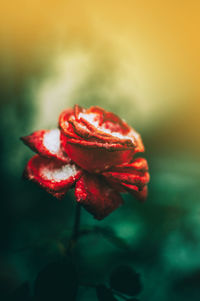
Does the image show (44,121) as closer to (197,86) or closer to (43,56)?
Answer: (43,56)

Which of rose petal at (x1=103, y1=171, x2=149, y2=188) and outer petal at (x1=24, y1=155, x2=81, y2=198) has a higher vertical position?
rose petal at (x1=103, y1=171, x2=149, y2=188)

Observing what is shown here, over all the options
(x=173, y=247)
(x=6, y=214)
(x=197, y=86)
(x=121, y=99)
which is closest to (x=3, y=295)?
(x=6, y=214)

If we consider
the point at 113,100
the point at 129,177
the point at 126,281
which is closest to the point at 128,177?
the point at 129,177

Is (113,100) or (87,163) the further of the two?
(113,100)

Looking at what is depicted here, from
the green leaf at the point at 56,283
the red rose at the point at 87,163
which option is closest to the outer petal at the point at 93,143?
the red rose at the point at 87,163

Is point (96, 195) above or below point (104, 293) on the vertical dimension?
above

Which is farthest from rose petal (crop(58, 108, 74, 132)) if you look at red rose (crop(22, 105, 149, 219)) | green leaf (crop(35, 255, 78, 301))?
green leaf (crop(35, 255, 78, 301))

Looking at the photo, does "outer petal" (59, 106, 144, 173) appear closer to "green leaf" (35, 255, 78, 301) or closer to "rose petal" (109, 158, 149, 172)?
"rose petal" (109, 158, 149, 172)

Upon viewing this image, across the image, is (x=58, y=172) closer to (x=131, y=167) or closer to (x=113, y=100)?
(x=131, y=167)
